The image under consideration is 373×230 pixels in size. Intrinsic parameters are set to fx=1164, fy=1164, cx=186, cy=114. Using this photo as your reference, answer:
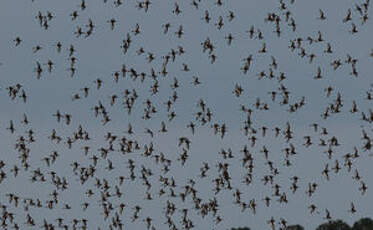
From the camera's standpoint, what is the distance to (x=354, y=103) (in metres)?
95.8

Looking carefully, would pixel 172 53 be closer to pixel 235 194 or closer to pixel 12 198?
pixel 235 194

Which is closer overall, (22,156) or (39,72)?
(39,72)

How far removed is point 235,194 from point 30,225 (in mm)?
21474

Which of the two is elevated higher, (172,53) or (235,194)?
(172,53)

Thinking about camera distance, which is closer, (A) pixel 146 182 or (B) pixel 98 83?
(B) pixel 98 83

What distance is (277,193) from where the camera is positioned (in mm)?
106438

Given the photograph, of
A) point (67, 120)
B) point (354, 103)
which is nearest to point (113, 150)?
point (67, 120)

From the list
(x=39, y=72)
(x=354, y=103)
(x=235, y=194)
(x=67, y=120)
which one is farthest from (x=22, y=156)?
(x=354, y=103)

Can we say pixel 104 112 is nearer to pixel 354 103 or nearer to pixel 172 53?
pixel 172 53

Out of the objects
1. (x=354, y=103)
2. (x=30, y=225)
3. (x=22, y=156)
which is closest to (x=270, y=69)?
(x=354, y=103)

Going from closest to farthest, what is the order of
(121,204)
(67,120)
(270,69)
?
(270,69), (67,120), (121,204)

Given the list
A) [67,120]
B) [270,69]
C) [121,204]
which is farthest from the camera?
[121,204]

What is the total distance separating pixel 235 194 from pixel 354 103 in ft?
53.6

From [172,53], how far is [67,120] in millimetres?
11802
